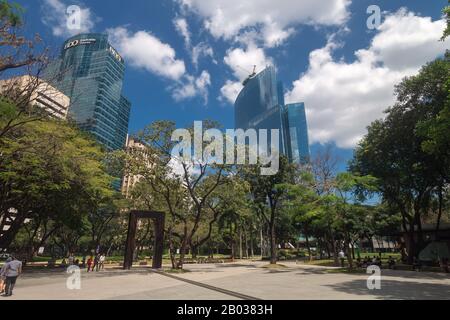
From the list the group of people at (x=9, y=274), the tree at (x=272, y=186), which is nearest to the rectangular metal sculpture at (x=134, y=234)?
the tree at (x=272, y=186)

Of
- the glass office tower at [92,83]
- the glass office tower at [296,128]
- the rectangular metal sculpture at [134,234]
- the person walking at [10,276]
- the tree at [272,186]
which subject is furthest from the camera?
the glass office tower at [296,128]

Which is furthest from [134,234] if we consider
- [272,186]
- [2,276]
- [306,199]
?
[2,276]

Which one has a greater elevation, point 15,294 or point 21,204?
point 21,204

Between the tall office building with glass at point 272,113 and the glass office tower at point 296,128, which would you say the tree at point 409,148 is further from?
the glass office tower at point 296,128

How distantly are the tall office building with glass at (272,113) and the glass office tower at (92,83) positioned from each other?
289 ft

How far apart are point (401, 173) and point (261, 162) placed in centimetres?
1279

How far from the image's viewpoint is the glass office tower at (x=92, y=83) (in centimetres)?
1499

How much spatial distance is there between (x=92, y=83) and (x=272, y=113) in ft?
475

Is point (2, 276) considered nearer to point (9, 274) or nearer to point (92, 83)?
point (9, 274)

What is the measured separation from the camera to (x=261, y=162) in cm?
3130

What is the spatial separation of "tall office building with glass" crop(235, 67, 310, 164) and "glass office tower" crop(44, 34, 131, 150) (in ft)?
289
